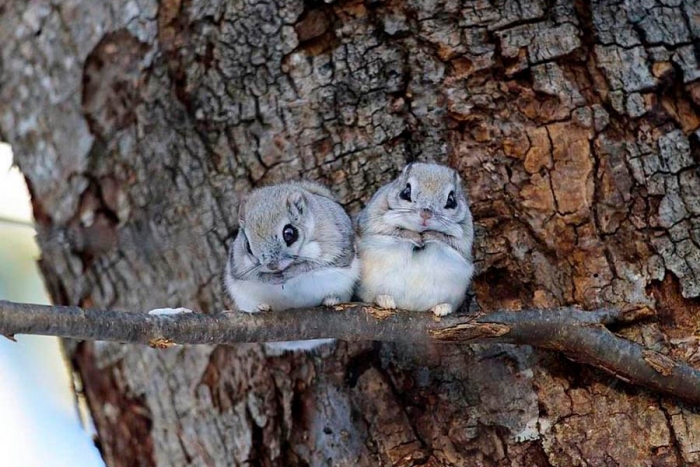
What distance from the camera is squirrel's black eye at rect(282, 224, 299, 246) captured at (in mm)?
3377

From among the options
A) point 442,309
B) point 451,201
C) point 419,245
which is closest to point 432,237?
point 419,245

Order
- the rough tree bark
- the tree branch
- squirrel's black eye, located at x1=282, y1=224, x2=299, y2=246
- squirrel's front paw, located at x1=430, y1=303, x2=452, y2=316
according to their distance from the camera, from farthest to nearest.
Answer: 1. the rough tree bark
2. squirrel's black eye, located at x1=282, y1=224, x2=299, y2=246
3. squirrel's front paw, located at x1=430, y1=303, x2=452, y2=316
4. the tree branch

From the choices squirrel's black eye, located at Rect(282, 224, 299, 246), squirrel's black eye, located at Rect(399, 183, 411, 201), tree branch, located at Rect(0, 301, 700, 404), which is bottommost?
tree branch, located at Rect(0, 301, 700, 404)

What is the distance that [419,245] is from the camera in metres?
3.40

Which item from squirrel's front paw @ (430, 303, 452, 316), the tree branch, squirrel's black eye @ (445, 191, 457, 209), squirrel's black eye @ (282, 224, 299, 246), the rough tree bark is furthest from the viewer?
the rough tree bark

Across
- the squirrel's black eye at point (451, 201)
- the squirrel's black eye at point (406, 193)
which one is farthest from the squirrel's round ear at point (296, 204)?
the squirrel's black eye at point (451, 201)

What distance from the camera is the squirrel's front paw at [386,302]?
Answer: 329 cm

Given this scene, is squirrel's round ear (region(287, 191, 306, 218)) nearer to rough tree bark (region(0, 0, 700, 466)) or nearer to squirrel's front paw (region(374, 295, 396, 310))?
squirrel's front paw (region(374, 295, 396, 310))

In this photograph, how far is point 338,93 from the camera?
412 centimetres

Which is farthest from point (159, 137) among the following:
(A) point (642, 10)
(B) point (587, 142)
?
(A) point (642, 10)

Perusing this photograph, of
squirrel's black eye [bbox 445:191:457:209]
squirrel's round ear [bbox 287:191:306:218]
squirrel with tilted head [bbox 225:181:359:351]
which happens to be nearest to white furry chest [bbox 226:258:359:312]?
squirrel with tilted head [bbox 225:181:359:351]

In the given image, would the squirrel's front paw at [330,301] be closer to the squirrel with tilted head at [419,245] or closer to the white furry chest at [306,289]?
the white furry chest at [306,289]

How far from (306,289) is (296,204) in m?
0.33

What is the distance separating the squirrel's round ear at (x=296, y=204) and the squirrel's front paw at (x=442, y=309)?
1.92ft
